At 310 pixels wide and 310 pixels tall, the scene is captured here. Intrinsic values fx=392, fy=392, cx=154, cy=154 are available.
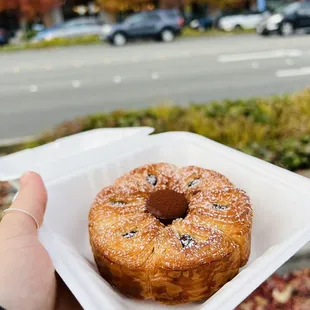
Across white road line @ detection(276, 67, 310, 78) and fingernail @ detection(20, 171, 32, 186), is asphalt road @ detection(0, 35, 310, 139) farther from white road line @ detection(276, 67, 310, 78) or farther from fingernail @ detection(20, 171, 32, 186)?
fingernail @ detection(20, 171, 32, 186)

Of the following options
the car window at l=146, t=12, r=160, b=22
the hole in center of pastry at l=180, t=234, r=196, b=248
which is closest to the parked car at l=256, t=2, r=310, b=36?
the car window at l=146, t=12, r=160, b=22

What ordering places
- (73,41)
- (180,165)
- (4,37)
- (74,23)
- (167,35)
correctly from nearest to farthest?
(180,165) < (4,37) < (74,23) < (73,41) < (167,35)

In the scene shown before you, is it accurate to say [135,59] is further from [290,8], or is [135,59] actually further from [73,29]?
[290,8]

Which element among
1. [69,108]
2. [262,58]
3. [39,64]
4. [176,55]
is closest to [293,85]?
[262,58]

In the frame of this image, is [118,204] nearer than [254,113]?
Yes

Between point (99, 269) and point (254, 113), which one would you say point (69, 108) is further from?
point (99, 269)

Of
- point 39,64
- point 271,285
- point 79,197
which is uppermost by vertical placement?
point 79,197

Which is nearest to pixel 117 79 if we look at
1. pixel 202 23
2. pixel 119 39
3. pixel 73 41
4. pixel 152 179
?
pixel 119 39
